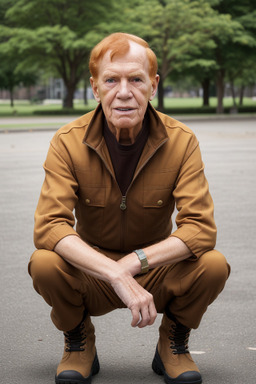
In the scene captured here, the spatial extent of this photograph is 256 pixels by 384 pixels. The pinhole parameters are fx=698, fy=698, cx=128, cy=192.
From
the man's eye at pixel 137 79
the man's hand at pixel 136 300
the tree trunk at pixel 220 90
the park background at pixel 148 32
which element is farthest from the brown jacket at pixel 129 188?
the tree trunk at pixel 220 90

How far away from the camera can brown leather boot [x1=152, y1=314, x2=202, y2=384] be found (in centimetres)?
327

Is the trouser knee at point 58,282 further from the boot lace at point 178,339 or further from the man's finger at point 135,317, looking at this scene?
the boot lace at point 178,339

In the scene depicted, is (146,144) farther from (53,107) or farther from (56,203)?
(53,107)

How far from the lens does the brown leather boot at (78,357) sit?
326 cm

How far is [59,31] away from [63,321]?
124 feet

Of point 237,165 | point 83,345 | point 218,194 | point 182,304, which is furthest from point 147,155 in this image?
point 237,165

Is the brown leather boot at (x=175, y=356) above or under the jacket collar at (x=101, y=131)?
under

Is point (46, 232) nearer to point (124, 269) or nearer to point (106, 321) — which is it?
point (124, 269)

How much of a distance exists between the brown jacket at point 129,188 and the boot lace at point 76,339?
17.1 inches

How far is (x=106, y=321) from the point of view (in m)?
4.41

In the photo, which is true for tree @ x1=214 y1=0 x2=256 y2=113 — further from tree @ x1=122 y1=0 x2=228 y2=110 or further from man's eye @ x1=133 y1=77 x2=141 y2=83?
man's eye @ x1=133 y1=77 x2=141 y2=83

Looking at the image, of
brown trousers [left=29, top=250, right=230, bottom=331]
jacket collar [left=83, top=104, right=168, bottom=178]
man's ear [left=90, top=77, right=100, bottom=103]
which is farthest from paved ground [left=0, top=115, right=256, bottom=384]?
man's ear [left=90, top=77, right=100, bottom=103]

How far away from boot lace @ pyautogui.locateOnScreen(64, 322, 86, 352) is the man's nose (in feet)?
3.58

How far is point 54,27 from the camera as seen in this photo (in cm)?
3975
